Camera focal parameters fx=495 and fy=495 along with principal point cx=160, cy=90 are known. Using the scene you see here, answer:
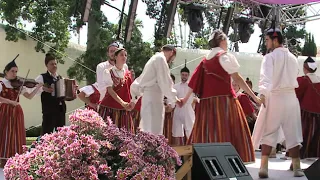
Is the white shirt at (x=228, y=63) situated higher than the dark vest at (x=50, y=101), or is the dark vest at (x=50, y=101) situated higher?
the white shirt at (x=228, y=63)

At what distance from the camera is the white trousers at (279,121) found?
190 inches

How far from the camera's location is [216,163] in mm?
3029

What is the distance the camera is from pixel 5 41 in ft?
40.0

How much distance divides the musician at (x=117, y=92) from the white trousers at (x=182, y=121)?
6.14ft

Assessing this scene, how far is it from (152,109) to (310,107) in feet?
6.33

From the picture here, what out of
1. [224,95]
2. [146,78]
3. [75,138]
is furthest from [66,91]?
[75,138]

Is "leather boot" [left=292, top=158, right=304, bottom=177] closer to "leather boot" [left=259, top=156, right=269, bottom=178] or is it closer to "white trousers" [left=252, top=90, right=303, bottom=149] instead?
"white trousers" [left=252, top=90, right=303, bottom=149]

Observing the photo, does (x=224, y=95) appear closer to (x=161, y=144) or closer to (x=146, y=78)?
(x=146, y=78)

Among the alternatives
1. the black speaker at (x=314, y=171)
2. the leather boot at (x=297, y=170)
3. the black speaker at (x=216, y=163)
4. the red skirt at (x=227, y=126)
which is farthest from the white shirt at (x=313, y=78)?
the black speaker at (x=216, y=163)

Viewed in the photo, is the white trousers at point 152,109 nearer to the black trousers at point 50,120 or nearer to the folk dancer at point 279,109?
the folk dancer at point 279,109

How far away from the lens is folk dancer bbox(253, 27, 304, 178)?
482cm

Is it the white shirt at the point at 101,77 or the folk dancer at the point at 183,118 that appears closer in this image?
the white shirt at the point at 101,77

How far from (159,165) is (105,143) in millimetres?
284

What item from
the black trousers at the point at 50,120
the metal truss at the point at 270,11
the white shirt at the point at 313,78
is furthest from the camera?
the metal truss at the point at 270,11
